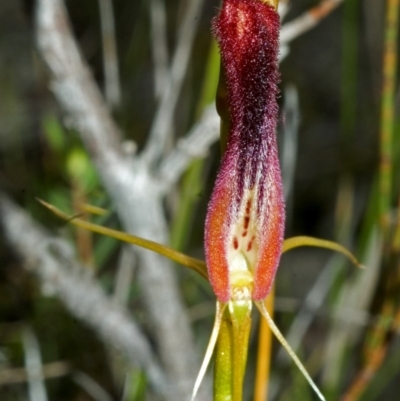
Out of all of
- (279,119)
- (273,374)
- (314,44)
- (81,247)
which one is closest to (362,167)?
(314,44)

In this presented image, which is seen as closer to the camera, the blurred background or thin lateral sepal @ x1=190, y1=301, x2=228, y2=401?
thin lateral sepal @ x1=190, y1=301, x2=228, y2=401

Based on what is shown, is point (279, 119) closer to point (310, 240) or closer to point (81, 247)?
point (310, 240)

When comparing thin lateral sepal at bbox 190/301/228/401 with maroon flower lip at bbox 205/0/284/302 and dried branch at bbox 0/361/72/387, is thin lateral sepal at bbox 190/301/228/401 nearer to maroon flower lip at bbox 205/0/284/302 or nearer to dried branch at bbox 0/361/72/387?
maroon flower lip at bbox 205/0/284/302

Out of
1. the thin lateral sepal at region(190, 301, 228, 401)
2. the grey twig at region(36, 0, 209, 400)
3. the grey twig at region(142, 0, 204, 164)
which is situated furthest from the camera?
the grey twig at region(142, 0, 204, 164)

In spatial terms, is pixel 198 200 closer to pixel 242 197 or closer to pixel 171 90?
pixel 171 90

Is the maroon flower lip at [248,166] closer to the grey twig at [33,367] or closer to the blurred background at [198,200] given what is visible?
the blurred background at [198,200]

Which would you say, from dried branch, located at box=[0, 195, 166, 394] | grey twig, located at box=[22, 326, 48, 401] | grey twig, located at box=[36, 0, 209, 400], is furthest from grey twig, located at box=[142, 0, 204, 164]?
grey twig, located at box=[22, 326, 48, 401]

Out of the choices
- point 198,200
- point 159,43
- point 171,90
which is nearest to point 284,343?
point 171,90

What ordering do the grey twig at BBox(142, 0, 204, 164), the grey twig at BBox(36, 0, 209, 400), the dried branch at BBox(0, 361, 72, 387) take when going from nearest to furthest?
1. the grey twig at BBox(36, 0, 209, 400)
2. the grey twig at BBox(142, 0, 204, 164)
3. the dried branch at BBox(0, 361, 72, 387)
